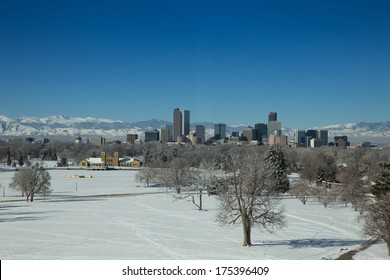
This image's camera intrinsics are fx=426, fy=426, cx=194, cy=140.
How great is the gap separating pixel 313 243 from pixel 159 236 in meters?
3.24

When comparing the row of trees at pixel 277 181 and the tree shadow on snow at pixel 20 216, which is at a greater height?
the row of trees at pixel 277 181

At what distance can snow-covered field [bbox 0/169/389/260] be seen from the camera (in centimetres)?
692

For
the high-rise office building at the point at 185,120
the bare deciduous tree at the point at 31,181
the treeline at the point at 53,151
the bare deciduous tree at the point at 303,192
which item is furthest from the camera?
the treeline at the point at 53,151

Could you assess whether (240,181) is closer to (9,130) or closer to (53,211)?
(9,130)

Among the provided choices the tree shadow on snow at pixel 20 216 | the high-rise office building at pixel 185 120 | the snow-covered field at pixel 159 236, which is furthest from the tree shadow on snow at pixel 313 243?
the tree shadow on snow at pixel 20 216

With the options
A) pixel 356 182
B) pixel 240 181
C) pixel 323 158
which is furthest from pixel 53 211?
pixel 323 158

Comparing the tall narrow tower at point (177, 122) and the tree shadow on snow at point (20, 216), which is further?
the tree shadow on snow at point (20, 216)

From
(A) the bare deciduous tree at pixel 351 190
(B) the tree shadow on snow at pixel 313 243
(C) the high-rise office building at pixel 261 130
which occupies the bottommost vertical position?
(B) the tree shadow on snow at pixel 313 243

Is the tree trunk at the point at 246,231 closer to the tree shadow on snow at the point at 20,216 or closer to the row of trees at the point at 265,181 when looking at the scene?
the row of trees at the point at 265,181

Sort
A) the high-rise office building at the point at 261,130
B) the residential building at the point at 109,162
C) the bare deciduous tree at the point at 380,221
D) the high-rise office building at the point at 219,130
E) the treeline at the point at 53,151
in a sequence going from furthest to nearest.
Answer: the residential building at the point at 109,162 → the treeline at the point at 53,151 → the high-rise office building at the point at 261,130 → the high-rise office building at the point at 219,130 → the bare deciduous tree at the point at 380,221

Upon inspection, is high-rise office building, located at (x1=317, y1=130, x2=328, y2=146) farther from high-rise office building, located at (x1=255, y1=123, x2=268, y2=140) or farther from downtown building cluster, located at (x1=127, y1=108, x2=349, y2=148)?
high-rise office building, located at (x1=255, y1=123, x2=268, y2=140)

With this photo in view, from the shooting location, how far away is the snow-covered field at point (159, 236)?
692 cm

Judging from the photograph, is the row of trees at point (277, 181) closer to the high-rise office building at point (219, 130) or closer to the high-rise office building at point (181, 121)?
the high-rise office building at point (219, 130)
